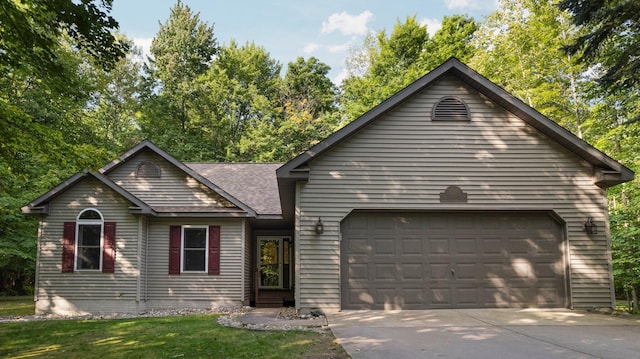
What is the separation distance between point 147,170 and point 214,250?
3.38 meters

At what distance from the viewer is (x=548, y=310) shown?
9.93 metres

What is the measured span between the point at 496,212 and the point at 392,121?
3.18 metres

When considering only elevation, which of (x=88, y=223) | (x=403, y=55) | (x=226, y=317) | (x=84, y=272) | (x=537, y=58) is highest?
(x=403, y=55)

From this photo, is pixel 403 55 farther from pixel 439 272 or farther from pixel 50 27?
pixel 50 27

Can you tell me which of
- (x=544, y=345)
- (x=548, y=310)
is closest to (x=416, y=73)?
(x=548, y=310)

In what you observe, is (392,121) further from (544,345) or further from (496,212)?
(544,345)

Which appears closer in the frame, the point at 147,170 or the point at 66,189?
the point at 66,189

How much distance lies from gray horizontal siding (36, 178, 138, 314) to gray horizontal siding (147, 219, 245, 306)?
674 mm

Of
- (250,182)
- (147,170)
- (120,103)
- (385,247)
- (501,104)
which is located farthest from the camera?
(120,103)

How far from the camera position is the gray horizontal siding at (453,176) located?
10078 mm

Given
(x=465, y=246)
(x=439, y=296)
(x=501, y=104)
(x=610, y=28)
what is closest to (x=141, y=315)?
(x=439, y=296)

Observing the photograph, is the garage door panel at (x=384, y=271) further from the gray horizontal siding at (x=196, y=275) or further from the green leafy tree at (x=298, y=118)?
the green leafy tree at (x=298, y=118)

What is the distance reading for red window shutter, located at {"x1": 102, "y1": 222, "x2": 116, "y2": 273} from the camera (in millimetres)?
12961

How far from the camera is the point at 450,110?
10.5m
